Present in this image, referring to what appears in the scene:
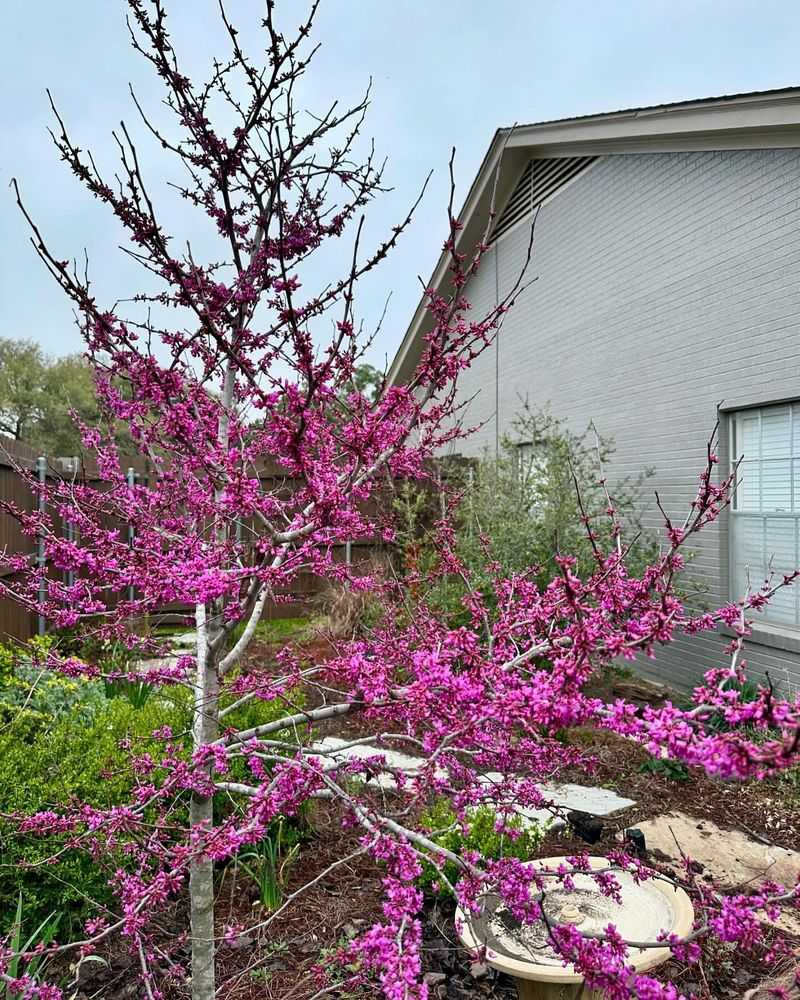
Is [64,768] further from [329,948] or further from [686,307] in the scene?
[686,307]

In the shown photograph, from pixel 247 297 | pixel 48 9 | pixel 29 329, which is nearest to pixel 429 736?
pixel 247 297

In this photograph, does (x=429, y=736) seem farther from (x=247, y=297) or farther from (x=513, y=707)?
(x=247, y=297)

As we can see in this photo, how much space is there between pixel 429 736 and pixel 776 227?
5.60 metres

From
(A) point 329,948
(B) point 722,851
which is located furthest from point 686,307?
(A) point 329,948

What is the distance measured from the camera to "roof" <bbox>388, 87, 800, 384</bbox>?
5230 mm

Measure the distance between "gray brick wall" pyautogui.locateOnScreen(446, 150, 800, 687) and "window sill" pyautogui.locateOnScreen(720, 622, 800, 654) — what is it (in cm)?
4

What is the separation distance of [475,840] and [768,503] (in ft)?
13.9

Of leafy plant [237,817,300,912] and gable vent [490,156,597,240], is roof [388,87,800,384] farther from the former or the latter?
leafy plant [237,817,300,912]

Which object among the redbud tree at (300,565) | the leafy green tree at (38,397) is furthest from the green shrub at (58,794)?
the leafy green tree at (38,397)

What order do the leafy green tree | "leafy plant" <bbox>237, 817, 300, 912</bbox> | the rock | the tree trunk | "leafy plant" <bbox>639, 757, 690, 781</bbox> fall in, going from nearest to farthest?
the tree trunk
"leafy plant" <bbox>237, 817, 300, 912</bbox>
the rock
"leafy plant" <bbox>639, 757, 690, 781</bbox>
the leafy green tree

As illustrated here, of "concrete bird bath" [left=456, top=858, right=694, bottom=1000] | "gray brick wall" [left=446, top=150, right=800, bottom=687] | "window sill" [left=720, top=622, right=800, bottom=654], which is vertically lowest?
"concrete bird bath" [left=456, top=858, right=694, bottom=1000]

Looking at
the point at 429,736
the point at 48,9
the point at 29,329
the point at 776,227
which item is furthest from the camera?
the point at 29,329

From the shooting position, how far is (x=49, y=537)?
1973 mm

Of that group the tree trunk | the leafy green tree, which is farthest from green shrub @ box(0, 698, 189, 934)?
the leafy green tree
